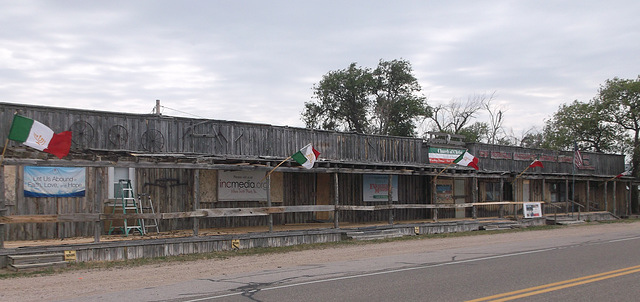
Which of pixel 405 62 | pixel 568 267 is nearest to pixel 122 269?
pixel 568 267

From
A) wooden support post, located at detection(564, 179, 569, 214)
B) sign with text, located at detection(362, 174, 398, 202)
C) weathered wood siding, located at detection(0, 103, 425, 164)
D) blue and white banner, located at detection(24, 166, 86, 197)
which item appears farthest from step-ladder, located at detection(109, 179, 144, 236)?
→ wooden support post, located at detection(564, 179, 569, 214)

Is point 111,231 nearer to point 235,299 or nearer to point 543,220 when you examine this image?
point 235,299

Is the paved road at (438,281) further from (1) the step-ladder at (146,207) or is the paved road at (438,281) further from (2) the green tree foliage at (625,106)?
(2) the green tree foliage at (625,106)

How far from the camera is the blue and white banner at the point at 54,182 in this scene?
15.1 meters

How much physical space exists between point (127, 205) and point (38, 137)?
4370 mm

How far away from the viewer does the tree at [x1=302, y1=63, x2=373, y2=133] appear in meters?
47.7

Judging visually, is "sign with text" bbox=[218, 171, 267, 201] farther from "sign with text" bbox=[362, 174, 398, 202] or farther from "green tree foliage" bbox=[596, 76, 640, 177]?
"green tree foliage" bbox=[596, 76, 640, 177]

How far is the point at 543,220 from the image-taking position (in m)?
29.4

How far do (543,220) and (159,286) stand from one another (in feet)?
79.0

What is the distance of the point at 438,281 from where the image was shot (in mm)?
10188

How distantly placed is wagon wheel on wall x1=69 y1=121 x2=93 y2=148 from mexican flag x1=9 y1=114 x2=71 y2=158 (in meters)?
2.07

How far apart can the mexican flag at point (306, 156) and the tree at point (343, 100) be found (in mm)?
29915

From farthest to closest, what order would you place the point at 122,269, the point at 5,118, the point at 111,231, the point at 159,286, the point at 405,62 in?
the point at 405,62, the point at 111,231, the point at 5,118, the point at 122,269, the point at 159,286

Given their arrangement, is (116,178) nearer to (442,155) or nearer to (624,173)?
(442,155)
